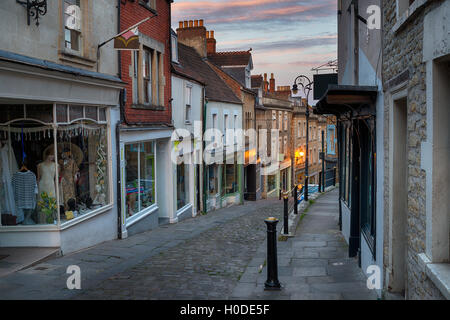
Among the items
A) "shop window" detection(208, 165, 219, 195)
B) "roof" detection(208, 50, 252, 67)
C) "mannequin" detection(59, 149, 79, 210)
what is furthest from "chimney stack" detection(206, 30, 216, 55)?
"mannequin" detection(59, 149, 79, 210)

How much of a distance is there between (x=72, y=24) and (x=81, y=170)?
3.21m

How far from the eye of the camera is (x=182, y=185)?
17828mm

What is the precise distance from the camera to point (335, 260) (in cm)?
917

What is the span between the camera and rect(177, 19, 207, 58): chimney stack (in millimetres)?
27688

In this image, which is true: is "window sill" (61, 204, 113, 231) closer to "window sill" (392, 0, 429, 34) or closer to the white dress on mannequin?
the white dress on mannequin

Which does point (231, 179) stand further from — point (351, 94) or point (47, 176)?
point (351, 94)

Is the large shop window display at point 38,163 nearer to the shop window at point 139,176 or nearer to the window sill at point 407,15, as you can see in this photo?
the shop window at point 139,176

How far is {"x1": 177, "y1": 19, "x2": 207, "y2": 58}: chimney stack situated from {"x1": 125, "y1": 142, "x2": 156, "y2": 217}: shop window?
1497cm

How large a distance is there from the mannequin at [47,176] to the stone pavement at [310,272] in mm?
4265

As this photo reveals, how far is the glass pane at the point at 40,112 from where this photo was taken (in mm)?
8750

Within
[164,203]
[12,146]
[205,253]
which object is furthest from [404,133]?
[164,203]
